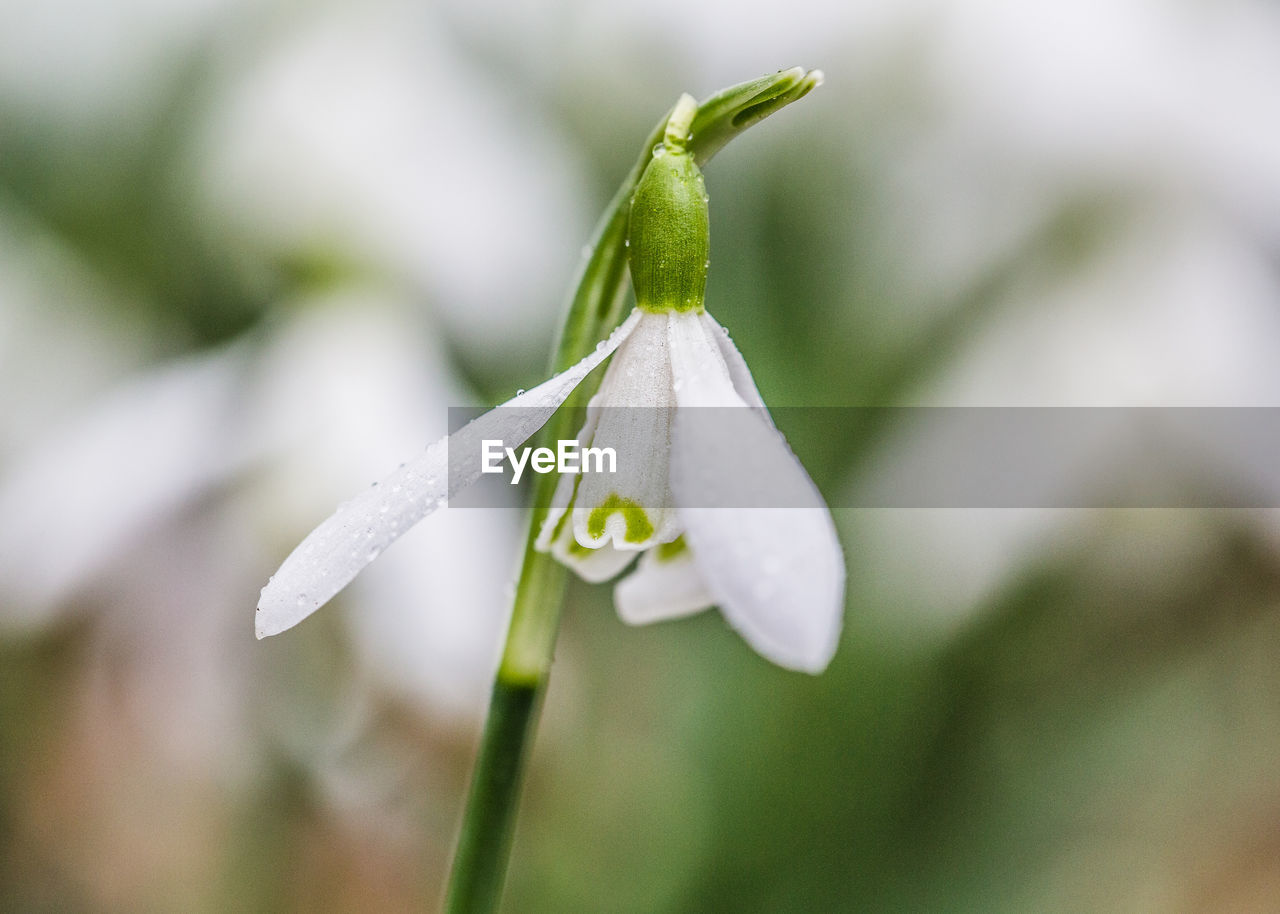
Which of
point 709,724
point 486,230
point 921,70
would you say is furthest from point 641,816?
point 921,70

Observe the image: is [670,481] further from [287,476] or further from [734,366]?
[287,476]

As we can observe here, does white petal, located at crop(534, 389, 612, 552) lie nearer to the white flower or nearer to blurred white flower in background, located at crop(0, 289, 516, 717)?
the white flower

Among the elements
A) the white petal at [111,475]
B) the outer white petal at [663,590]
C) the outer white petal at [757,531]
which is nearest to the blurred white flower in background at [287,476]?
the white petal at [111,475]

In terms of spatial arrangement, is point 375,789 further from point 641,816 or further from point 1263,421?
point 1263,421

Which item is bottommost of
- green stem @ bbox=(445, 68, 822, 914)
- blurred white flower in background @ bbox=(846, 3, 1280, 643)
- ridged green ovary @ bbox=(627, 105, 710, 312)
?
green stem @ bbox=(445, 68, 822, 914)

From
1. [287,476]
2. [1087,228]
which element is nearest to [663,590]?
[287,476]

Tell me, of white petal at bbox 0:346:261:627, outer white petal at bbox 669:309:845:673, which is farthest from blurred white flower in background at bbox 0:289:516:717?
outer white petal at bbox 669:309:845:673

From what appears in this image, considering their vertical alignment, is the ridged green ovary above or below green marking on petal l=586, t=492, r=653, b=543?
above

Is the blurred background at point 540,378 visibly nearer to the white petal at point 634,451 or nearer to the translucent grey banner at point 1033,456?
the translucent grey banner at point 1033,456
